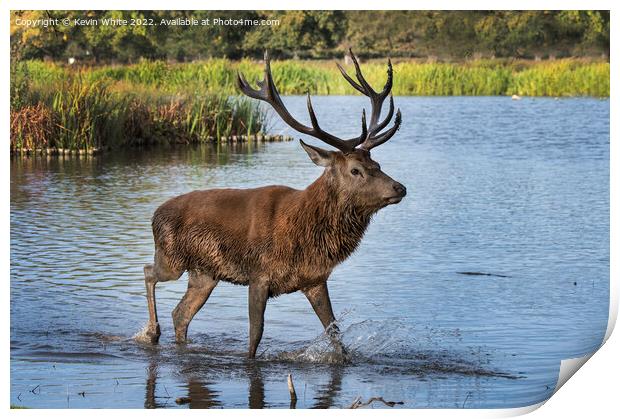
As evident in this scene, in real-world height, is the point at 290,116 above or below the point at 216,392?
above

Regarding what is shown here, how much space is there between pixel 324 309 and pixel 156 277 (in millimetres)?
1363

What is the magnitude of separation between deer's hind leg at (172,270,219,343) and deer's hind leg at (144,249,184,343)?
13 centimetres

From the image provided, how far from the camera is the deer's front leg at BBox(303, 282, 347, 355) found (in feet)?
27.8

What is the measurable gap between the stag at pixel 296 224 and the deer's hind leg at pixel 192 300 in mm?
123

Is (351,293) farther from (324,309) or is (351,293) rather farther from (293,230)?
(293,230)

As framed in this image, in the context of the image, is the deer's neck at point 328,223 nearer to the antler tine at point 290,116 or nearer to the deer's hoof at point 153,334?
the antler tine at point 290,116

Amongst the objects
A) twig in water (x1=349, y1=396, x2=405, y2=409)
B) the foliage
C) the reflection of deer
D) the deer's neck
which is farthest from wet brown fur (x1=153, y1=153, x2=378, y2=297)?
the foliage

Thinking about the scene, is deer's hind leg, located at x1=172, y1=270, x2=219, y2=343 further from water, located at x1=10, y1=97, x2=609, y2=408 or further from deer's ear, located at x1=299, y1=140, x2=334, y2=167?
deer's ear, located at x1=299, y1=140, x2=334, y2=167

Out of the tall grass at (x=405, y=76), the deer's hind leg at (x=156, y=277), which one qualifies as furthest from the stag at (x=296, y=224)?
the tall grass at (x=405, y=76)

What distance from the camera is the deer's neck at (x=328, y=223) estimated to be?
8.30 meters

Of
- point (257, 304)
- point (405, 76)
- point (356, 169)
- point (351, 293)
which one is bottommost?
point (351, 293)

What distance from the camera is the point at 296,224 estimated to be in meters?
8.34

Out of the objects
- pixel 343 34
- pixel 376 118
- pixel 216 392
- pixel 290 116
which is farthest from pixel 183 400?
pixel 343 34
